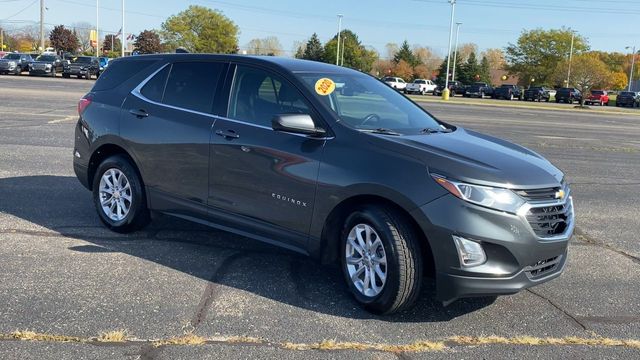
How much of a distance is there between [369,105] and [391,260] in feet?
5.28

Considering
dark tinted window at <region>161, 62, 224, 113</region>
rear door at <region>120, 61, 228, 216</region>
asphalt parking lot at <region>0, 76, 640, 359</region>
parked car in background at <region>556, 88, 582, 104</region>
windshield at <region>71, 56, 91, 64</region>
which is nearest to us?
asphalt parking lot at <region>0, 76, 640, 359</region>

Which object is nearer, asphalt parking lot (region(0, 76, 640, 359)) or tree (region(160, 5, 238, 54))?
asphalt parking lot (region(0, 76, 640, 359))

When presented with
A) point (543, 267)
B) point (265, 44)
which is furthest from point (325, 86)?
point (265, 44)

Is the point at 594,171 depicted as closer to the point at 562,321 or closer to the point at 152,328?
the point at 562,321

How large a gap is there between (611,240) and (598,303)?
217cm

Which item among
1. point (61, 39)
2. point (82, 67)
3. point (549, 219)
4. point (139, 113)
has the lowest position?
point (549, 219)

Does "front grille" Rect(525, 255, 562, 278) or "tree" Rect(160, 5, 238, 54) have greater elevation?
"tree" Rect(160, 5, 238, 54)

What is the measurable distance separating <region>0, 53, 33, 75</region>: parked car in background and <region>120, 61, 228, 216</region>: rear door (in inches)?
1800

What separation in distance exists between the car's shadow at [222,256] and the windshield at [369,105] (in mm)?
1312

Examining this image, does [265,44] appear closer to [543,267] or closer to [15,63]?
[15,63]

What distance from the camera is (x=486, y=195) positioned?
391 cm

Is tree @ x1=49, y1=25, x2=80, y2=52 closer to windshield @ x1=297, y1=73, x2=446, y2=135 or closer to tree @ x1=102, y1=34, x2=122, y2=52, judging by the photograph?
tree @ x1=102, y1=34, x2=122, y2=52

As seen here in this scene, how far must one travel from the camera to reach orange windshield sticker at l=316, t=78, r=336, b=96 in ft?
15.9


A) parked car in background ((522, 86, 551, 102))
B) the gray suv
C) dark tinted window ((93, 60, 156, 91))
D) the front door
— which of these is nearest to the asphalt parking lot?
the gray suv
